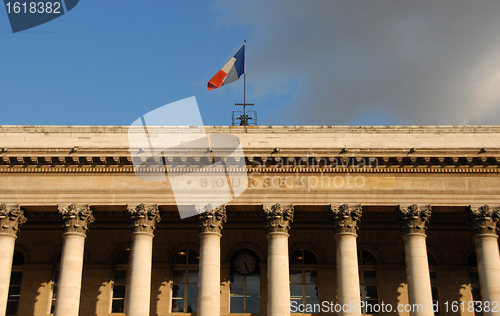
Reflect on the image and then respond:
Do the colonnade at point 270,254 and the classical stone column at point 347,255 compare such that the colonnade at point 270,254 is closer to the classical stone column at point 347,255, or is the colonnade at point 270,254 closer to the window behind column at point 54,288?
the classical stone column at point 347,255

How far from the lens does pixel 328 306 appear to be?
107 ft

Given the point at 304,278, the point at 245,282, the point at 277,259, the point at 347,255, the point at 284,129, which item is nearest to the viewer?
the point at 277,259

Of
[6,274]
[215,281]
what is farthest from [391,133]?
[6,274]

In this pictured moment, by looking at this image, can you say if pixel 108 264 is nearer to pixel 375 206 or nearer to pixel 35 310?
pixel 35 310

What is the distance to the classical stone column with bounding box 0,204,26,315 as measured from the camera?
29516 millimetres

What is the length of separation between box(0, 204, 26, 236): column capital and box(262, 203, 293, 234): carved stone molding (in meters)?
11.5

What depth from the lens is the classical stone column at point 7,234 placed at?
29.5m

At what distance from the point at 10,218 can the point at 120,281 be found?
6.62 metres

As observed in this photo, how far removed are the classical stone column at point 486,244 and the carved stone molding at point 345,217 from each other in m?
5.31

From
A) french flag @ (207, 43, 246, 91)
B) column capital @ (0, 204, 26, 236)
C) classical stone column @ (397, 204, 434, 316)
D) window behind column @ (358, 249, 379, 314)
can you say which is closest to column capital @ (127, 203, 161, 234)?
column capital @ (0, 204, 26, 236)

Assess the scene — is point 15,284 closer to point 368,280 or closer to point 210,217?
point 210,217

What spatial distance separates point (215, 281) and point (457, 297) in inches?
493

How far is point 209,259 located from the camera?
29.7 metres

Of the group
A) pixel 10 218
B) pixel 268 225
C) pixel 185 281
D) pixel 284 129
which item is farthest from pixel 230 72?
pixel 10 218
